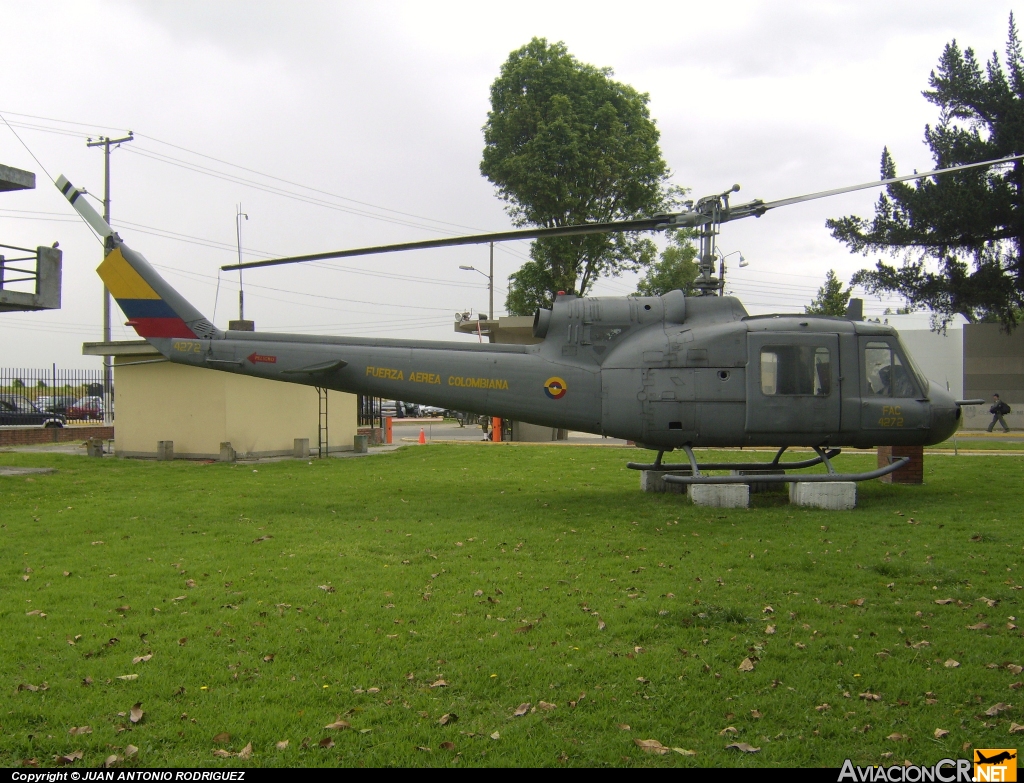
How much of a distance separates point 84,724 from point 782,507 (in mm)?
10083

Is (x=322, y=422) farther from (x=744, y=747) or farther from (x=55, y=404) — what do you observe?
(x=744, y=747)

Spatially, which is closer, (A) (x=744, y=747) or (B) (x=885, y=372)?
(A) (x=744, y=747)

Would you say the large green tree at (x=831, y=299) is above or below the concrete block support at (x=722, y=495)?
above

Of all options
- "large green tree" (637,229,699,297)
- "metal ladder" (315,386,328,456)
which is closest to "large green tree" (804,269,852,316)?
"large green tree" (637,229,699,297)

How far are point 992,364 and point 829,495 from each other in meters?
32.7

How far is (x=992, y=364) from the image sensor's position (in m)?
38.3

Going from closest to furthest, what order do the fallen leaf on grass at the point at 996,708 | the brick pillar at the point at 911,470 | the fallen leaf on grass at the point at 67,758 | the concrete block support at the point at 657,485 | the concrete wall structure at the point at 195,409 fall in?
the fallen leaf on grass at the point at 67,758
the fallen leaf on grass at the point at 996,708
the concrete block support at the point at 657,485
the brick pillar at the point at 911,470
the concrete wall structure at the point at 195,409

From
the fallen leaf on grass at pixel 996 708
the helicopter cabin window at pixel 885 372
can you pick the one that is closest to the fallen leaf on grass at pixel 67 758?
the fallen leaf on grass at pixel 996 708

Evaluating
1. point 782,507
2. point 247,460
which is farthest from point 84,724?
point 247,460

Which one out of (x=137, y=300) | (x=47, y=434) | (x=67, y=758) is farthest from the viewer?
(x=47, y=434)

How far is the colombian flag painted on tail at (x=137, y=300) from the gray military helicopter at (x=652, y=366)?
21 millimetres

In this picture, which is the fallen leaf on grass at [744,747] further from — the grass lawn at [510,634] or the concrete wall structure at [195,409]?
the concrete wall structure at [195,409]

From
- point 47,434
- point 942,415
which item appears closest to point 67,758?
point 942,415

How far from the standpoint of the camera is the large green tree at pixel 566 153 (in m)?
36.4
